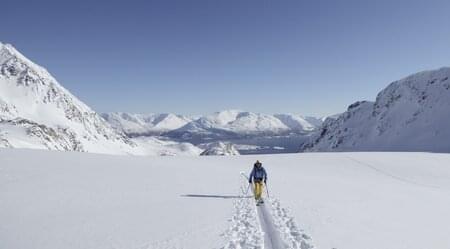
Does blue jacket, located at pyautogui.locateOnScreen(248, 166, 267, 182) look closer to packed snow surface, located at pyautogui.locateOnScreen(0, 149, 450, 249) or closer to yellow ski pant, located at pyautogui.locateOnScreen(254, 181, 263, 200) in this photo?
yellow ski pant, located at pyautogui.locateOnScreen(254, 181, 263, 200)

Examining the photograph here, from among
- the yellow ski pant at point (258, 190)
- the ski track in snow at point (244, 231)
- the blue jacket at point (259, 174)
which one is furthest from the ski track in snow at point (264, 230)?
the blue jacket at point (259, 174)

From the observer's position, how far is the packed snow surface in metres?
12.2

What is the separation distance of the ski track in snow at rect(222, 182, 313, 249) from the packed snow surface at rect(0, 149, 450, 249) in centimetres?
5

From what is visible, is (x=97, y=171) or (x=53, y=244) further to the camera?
(x=97, y=171)

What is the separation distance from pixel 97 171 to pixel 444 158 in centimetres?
4804

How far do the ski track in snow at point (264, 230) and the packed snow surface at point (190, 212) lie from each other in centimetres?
5

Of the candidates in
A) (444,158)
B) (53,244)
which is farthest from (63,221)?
(444,158)

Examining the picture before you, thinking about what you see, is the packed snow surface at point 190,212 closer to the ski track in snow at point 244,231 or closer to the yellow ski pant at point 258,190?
the ski track in snow at point 244,231

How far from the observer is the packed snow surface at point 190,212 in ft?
39.9

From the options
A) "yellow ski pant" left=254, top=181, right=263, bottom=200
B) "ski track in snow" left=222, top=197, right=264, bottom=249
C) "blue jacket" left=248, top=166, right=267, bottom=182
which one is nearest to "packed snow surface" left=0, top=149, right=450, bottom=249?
"ski track in snow" left=222, top=197, right=264, bottom=249

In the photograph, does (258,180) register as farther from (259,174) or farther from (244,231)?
(244,231)

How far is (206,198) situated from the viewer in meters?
19.9

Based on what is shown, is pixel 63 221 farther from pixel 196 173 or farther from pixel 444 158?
pixel 444 158

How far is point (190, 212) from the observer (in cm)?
1609
